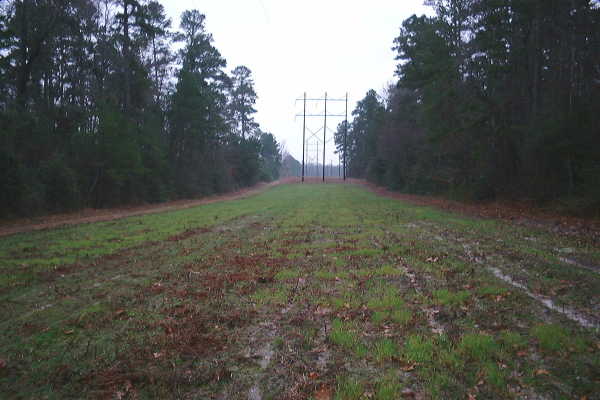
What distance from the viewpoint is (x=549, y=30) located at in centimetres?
2027

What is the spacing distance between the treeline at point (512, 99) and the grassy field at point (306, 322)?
30.9 ft

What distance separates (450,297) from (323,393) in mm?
3171

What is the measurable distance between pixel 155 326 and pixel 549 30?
25.5m

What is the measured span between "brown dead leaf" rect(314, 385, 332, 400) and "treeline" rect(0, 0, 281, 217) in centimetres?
1898

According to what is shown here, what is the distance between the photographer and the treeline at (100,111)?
19.0m

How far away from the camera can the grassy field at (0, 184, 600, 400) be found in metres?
3.37

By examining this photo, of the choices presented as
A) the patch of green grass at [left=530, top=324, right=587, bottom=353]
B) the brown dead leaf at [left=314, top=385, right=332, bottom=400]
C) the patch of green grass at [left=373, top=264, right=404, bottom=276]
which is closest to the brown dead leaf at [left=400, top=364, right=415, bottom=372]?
the brown dead leaf at [left=314, top=385, right=332, bottom=400]

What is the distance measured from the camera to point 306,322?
15.9 feet

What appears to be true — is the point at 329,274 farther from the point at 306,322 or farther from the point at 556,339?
the point at 556,339

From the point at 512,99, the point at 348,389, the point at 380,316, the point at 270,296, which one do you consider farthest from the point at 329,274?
the point at 512,99

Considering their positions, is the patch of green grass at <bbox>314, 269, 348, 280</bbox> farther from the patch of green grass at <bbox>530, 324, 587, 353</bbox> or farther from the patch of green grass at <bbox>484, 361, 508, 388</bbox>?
the patch of green grass at <bbox>484, 361, 508, 388</bbox>

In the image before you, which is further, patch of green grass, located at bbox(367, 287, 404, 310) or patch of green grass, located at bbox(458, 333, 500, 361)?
patch of green grass, located at bbox(367, 287, 404, 310)

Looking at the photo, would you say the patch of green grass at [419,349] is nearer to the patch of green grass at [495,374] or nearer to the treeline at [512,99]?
the patch of green grass at [495,374]

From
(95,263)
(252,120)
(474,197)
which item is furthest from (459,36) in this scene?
(252,120)
